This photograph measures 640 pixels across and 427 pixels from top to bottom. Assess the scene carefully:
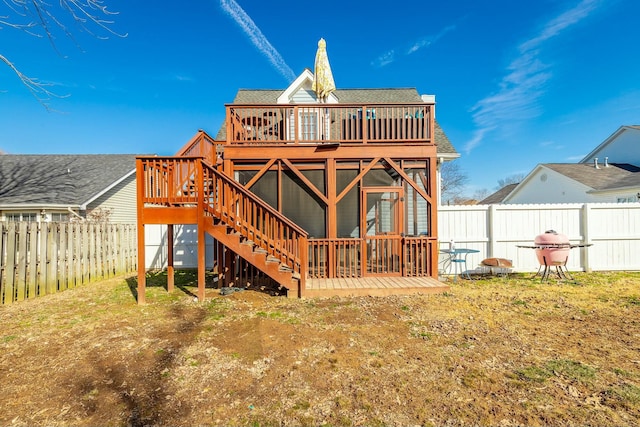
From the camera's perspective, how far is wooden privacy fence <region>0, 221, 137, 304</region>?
5395 mm

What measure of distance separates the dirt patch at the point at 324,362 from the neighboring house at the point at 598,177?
11.0 m

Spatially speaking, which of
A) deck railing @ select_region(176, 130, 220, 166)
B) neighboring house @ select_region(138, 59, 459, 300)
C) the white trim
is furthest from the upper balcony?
the white trim

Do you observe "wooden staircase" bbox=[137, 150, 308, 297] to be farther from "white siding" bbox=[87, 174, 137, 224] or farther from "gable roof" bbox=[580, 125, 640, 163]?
"gable roof" bbox=[580, 125, 640, 163]

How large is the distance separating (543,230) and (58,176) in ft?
61.0

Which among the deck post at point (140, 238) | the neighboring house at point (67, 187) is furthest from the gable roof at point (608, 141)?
the neighboring house at point (67, 187)

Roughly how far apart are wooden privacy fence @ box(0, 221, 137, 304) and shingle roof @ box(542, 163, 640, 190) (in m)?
20.3

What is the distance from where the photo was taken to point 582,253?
309 inches

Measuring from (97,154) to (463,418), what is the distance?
18.7 metres

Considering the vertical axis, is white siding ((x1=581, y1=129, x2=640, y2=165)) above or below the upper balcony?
above

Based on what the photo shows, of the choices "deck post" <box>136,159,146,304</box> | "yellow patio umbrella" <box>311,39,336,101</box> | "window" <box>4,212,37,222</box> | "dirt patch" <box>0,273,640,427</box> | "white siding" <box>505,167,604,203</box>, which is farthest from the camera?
"white siding" <box>505,167,604,203</box>

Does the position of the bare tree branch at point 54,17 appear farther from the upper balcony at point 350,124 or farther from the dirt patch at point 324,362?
the dirt patch at point 324,362

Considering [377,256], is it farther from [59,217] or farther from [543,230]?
[59,217]

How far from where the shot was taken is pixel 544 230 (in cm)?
773

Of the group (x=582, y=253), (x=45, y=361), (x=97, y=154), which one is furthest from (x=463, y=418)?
(x=97, y=154)
